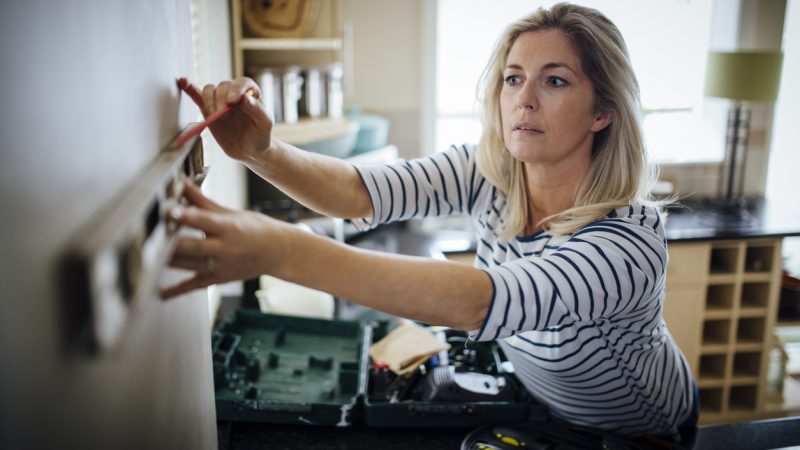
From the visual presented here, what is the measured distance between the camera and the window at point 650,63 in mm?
3484

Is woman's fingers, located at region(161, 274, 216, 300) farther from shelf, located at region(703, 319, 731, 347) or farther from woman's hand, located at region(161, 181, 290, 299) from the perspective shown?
shelf, located at region(703, 319, 731, 347)

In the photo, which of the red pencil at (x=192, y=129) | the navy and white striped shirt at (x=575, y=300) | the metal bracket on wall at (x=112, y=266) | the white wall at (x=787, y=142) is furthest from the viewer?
the white wall at (x=787, y=142)

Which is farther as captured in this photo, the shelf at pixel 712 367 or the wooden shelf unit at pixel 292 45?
the shelf at pixel 712 367

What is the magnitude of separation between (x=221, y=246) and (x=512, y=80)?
83cm

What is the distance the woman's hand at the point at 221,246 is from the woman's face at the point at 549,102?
0.68 metres

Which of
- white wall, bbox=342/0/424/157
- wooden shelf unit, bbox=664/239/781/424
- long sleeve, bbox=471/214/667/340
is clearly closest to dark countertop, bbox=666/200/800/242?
wooden shelf unit, bbox=664/239/781/424

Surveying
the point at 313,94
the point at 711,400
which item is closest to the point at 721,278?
the point at 711,400

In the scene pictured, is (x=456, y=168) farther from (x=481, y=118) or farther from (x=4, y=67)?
(x=4, y=67)

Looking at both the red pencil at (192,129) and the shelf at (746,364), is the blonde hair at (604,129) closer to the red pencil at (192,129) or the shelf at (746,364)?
the red pencil at (192,129)

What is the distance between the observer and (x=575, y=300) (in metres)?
0.97

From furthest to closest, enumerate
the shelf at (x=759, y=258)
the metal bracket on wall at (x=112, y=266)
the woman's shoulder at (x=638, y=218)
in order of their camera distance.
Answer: the shelf at (x=759, y=258), the woman's shoulder at (x=638, y=218), the metal bracket on wall at (x=112, y=266)

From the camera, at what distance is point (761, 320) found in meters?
3.25

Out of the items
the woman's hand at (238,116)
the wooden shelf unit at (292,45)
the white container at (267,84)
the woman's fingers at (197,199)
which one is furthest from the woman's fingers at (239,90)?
the wooden shelf unit at (292,45)

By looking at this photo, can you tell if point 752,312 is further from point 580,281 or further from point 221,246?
point 221,246
